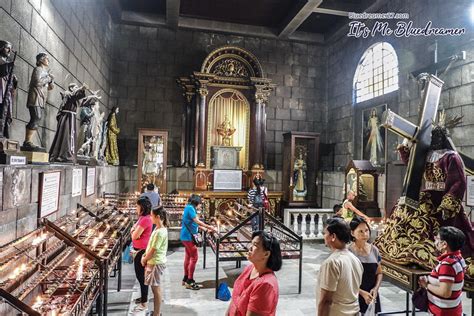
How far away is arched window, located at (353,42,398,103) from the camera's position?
8927mm

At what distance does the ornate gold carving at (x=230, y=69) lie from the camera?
11.2 metres

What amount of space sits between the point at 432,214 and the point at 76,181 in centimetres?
528

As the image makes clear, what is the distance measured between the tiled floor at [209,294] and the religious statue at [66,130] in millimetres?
2201

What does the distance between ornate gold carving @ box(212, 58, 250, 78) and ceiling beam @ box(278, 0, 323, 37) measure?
2.04m

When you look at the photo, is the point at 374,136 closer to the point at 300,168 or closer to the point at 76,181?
the point at 300,168

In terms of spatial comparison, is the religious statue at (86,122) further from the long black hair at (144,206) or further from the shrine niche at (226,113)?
the shrine niche at (226,113)

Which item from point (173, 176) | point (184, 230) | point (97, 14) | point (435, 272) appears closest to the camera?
point (435, 272)

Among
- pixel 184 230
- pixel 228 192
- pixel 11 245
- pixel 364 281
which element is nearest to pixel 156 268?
pixel 184 230

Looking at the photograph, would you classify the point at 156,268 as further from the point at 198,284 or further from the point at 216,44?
the point at 216,44

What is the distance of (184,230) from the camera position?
5094mm

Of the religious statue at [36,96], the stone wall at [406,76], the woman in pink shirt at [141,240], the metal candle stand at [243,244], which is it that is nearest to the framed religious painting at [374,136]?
the stone wall at [406,76]

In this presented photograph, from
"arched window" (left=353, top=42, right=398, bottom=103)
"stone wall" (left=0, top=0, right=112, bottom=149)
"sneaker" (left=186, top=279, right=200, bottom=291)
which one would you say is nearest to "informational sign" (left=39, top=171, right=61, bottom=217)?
"stone wall" (left=0, top=0, right=112, bottom=149)

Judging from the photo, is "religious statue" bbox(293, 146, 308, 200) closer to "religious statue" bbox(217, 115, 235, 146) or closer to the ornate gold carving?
"religious statue" bbox(217, 115, 235, 146)

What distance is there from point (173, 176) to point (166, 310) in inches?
279
